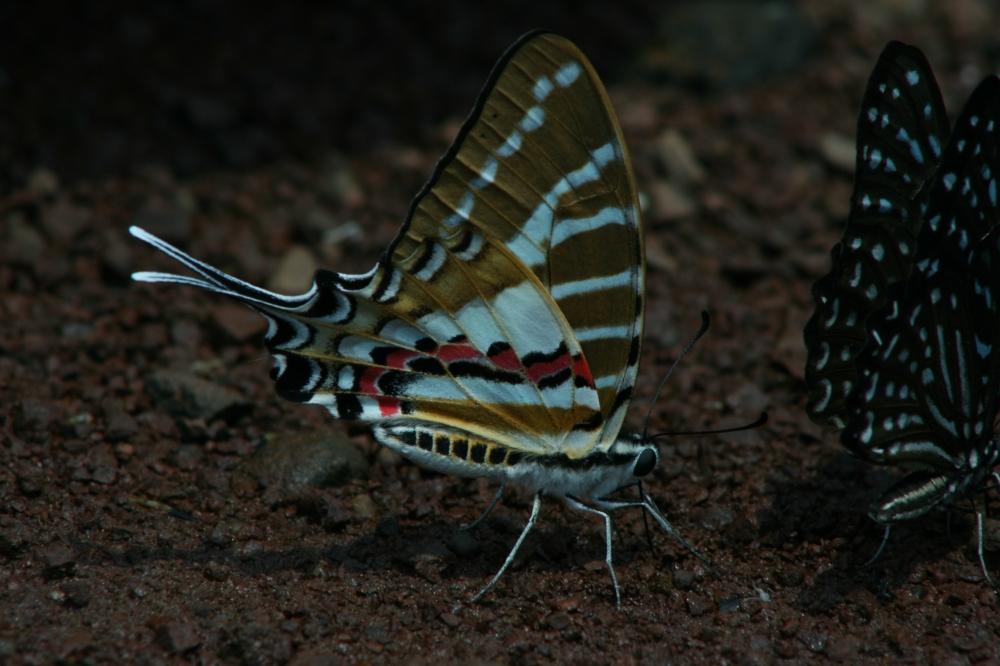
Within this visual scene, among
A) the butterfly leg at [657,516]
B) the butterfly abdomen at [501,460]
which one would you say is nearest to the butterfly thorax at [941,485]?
the butterfly leg at [657,516]

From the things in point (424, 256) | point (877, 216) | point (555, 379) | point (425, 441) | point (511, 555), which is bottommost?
point (511, 555)

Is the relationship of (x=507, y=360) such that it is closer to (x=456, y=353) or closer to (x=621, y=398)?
(x=456, y=353)

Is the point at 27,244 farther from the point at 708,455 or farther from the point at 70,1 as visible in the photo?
the point at 708,455

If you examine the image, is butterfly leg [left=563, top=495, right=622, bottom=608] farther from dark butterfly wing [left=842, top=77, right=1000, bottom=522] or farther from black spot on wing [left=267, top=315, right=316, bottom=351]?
black spot on wing [left=267, top=315, right=316, bottom=351]

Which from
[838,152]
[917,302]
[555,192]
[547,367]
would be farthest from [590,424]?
[838,152]

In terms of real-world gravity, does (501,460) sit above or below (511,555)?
above

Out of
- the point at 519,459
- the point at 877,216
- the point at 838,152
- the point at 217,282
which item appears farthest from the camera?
the point at 838,152

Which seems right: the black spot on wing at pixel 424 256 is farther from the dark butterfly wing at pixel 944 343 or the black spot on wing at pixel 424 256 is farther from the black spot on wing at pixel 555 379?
the dark butterfly wing at pixel 944 343

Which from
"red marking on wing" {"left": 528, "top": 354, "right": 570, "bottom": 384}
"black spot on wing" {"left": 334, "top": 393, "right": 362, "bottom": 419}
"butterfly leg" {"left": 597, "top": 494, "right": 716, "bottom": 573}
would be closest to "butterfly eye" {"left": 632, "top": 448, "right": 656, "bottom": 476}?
"butterfly leg" {"left": 597, "top": 494, "right": 716, "bottom": 573}
